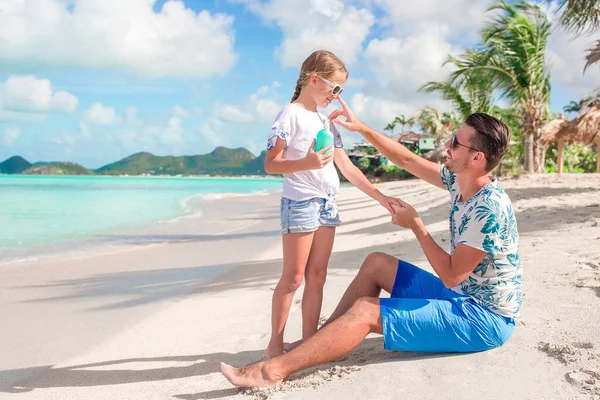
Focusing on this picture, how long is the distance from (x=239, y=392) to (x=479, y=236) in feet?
4.60

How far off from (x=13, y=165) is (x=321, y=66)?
6757 inches

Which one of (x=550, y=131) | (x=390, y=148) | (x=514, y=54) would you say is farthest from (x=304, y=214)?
(x=550, y=131)

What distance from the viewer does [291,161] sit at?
9.36 ft

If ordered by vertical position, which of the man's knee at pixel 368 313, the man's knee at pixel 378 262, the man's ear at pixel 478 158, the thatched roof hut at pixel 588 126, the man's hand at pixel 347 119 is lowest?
the man's knee at pixel 368 313

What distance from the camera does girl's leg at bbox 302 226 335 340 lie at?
3.08 metres

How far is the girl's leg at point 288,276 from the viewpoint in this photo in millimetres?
2982

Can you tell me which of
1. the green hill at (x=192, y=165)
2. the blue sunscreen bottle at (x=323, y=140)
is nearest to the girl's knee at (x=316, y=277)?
the blue sunscreen bottle at (x=323, y=140)

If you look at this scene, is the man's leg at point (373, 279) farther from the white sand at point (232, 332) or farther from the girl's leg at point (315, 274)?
the white sand at point (232, 332)

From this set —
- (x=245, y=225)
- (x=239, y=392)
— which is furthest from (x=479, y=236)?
(x=245, y=225)

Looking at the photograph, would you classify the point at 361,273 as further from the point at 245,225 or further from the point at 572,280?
the point at 245,225

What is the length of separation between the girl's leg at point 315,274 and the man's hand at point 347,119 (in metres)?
0.60

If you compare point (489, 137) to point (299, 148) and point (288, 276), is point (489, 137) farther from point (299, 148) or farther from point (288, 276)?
point (288, 276)

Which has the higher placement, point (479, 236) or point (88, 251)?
point (479, 236)

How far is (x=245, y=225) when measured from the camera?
13.3 meters
